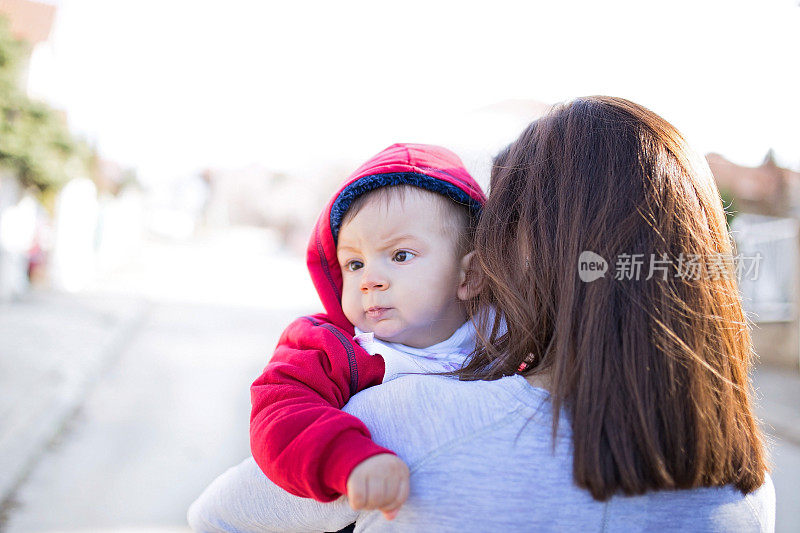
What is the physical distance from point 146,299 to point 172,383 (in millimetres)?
5073

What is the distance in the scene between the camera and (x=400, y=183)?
5.04ft

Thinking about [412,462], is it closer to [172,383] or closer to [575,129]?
[575,129]

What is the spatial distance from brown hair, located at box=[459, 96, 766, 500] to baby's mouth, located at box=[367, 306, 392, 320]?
33 cm

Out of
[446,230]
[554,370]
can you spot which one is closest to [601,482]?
[554,370]

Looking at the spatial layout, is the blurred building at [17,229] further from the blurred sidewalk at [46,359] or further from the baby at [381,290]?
the baby at [381,290]

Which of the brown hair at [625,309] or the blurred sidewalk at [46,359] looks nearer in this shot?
the brown hair at [625,309]

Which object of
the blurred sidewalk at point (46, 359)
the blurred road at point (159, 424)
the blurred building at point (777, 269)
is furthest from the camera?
the blurred building at point (777, 269)

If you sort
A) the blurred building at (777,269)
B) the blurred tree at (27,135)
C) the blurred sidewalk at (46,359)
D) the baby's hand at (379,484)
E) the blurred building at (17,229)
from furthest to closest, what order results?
the blurred tree at (27,135)
the blurred building at (17,229)
the blurred building at (777,269)
the blurred sidewalk at (46,359)
the baby's hand at (379,484)

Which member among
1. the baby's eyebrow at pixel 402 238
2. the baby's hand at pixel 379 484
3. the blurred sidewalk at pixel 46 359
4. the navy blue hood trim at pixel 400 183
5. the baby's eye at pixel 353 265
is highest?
the navy blue hood trim at pixel 400 183

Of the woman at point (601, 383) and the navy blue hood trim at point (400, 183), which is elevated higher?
the navy blue hood trim at point (400, 183)

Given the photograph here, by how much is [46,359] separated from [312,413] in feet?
18.7

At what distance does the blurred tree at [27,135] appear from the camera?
32.0ft

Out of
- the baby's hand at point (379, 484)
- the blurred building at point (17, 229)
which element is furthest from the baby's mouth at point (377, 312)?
the blurred building at point (17, 229)

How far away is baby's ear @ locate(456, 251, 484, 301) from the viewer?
1.45 metres
